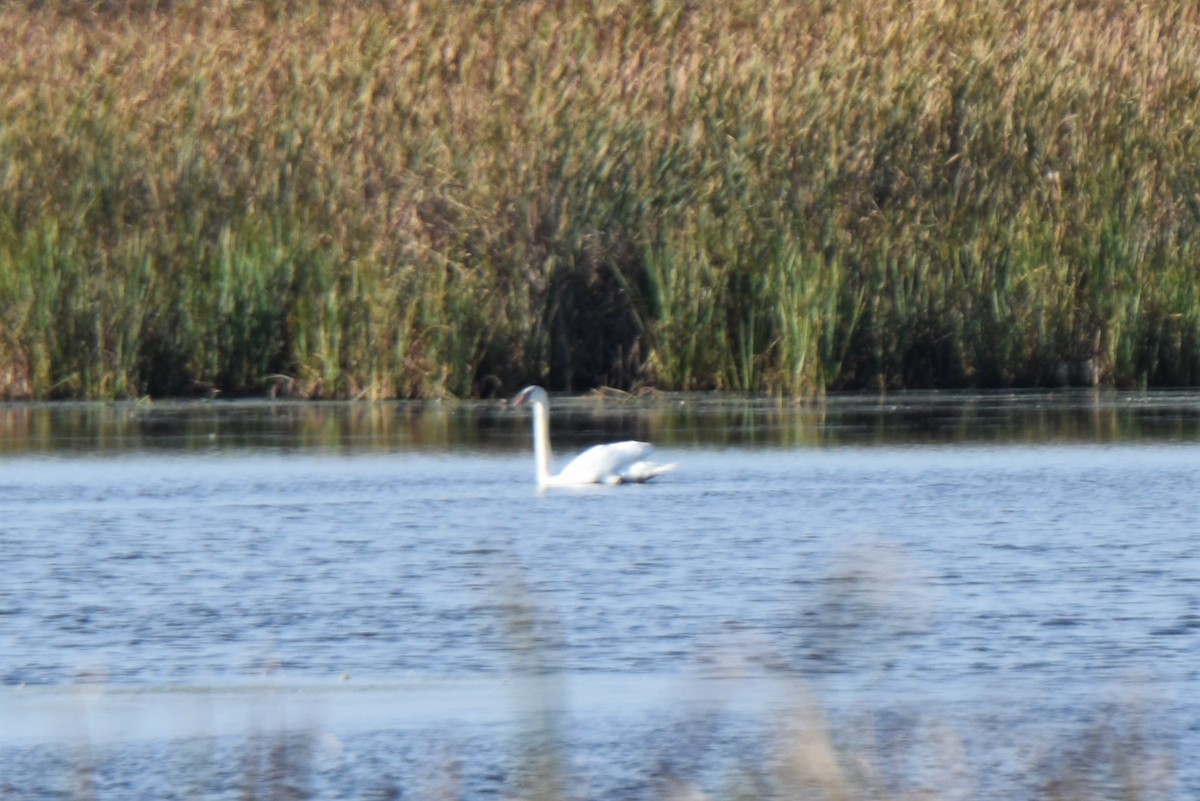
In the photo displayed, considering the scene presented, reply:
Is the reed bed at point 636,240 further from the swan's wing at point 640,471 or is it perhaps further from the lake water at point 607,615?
the swan's wing at point 640,471

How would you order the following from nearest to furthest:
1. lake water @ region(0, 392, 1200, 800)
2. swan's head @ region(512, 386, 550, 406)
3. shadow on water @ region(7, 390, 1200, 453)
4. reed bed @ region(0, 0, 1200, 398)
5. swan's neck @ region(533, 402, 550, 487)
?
lake water @ region(0, 392, 1200, 800), swan's neck @ region(533, 402, 550, 487), swan's head @ region(512, 386, 550, 406), shadow on water @ region(7, 390, 1200, 453), reed bed @ region(0, 0, 1200, 398)

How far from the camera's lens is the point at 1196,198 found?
18.4m

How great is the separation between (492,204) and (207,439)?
3.72 meters

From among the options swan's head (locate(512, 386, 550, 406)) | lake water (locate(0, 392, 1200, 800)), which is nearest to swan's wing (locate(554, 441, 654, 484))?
lake water (locate(0, 392, 1200, 800))

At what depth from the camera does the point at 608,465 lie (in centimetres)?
1288

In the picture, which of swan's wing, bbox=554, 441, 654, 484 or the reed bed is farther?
the reed bed

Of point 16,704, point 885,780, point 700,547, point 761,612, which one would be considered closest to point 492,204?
point 700,547

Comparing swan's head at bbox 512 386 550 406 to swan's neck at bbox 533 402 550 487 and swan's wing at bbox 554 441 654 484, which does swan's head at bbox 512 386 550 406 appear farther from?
swan's wing at bbox 554 441 654 484

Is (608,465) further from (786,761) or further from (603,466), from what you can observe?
(786,761)

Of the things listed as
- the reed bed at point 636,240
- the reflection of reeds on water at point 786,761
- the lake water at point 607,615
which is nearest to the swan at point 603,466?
the lake water at point 607,615

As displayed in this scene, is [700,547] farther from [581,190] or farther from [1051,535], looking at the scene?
[581,190]

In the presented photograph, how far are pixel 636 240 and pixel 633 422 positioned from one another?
7.79ft

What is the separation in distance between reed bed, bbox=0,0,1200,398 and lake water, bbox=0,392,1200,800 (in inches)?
95.7

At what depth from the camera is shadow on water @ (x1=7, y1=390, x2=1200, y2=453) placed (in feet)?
48.8
